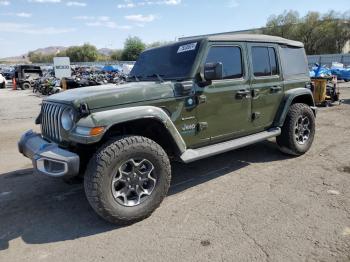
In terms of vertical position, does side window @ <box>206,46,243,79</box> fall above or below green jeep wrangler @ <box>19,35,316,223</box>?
above

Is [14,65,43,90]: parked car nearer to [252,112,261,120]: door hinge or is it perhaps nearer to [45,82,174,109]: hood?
[45,82,174,109]: hood

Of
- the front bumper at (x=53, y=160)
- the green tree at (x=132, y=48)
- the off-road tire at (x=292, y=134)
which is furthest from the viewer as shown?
the green tree at (x=132, y=48)

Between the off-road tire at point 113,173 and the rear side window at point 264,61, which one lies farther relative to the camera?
the rear side window at point 264,61

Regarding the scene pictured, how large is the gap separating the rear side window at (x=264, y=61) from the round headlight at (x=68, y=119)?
9.04ft

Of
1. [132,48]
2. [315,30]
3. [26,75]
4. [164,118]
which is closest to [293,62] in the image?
[164,118]

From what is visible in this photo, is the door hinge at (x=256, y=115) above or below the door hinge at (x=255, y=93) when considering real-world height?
below

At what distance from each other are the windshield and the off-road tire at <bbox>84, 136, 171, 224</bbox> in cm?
117

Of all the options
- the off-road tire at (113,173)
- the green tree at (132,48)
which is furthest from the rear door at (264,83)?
the green tree at (132,48)

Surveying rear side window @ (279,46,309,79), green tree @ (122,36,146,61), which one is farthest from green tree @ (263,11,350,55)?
rear side window @ (279,46,309,79)

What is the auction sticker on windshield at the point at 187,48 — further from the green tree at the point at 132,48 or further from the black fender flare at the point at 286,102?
the green tree at the point at 132,48

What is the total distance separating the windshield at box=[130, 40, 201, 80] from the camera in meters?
4.47

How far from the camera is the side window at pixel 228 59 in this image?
15.0ft

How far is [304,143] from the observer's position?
5977mm

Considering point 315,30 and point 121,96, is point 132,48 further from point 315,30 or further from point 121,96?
point 121,96
